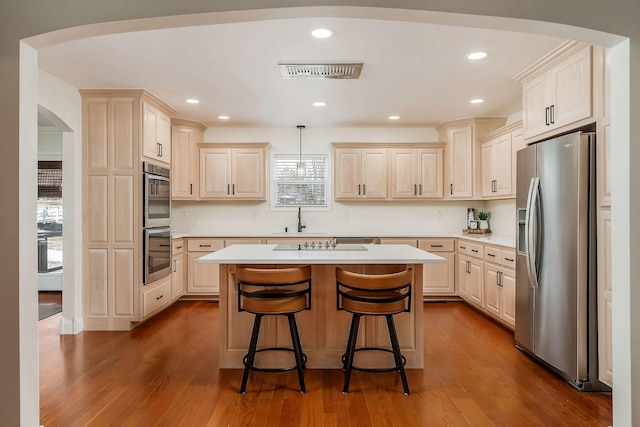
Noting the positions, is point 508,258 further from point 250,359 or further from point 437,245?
point 250,359

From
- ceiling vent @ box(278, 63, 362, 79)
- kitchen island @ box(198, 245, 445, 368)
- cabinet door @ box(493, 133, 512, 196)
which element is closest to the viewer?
kitchen island @ box(198, 245, 445, 368)

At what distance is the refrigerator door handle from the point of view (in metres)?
2.94

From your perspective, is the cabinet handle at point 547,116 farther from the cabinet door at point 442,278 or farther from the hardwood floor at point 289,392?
the cabinet door at point 442,278

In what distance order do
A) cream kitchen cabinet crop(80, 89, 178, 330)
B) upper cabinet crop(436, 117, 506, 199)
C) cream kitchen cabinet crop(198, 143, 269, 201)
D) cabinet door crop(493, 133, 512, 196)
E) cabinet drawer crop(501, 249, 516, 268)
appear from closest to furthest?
cabinet drawer crop(501, 249, 516, 268)
cream kitchen cabinet crop(80, 89, 178, 330)
cabinet door crop(493, 133, 512, 196)
upper cabinet crop(436, 117, 506, 199)
cream kitchen cabinet crop(198, 143, 269, 201)

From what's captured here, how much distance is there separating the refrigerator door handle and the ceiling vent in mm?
1782

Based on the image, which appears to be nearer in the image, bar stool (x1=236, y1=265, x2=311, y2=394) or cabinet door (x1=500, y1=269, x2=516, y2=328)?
bar stool (x1=236, y1=265, x2=311, y2=394)

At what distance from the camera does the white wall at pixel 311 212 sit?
5762 mm

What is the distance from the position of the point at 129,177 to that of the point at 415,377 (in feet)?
11.2

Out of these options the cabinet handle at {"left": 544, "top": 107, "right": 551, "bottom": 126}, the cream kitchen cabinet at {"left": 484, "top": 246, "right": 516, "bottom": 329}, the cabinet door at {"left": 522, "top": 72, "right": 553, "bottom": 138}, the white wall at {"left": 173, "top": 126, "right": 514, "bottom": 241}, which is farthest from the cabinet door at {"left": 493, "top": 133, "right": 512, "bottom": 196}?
the cabinet handle at {"left": 544, "top": 107, "right": 551, "bottom": 126}

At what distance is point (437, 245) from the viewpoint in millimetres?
5117

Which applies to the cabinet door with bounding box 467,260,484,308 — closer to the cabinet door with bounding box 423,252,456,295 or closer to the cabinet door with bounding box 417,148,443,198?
the cabinet door with bounding box 423,252,456,295

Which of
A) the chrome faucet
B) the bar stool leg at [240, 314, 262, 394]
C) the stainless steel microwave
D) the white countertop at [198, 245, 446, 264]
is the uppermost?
the stainless steel microwave

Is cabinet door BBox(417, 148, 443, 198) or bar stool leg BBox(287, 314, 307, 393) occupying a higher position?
cabinet door BBox(417, 148, 443, 198)

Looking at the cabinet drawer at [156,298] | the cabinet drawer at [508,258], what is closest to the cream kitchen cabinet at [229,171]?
the cabinet drawer at [156,298]
